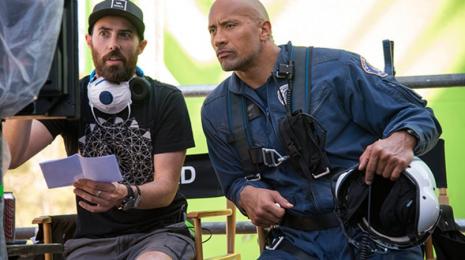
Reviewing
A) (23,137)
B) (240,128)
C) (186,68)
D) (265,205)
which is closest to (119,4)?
(23,137)

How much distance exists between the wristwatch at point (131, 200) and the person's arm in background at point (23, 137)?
20.9 inches

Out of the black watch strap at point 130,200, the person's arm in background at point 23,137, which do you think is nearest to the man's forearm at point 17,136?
the person's arm in background at point 23,137

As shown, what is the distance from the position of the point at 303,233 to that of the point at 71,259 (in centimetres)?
113

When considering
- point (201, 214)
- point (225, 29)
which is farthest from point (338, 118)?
point (201, 214)

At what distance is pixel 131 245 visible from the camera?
3.66 m

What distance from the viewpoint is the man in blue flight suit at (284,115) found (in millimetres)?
3191

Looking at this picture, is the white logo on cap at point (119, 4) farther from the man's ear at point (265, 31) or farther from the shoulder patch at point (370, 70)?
the shoulder patch at point (370, 70)

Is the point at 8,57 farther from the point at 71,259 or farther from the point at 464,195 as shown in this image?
the point at 464,195

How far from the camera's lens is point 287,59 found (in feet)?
11.1

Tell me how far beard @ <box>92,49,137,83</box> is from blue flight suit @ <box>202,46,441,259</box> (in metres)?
0.59

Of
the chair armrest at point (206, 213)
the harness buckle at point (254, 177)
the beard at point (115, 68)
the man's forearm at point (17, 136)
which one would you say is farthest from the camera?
the chair armrest at point (206, 213)

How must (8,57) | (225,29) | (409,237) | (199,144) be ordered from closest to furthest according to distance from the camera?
(8,57) → (409,237) → (225,29) → (199,144)

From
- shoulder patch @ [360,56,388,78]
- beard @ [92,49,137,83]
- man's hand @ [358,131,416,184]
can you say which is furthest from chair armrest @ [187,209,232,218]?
man's hand @ [358,131,416,184]

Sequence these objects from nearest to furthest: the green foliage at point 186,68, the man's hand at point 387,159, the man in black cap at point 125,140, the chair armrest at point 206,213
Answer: the man's hand at point 387,159, the man in black cap at point 125,140, the chair armrest at point 206,213, the green foliage at point 186,68
